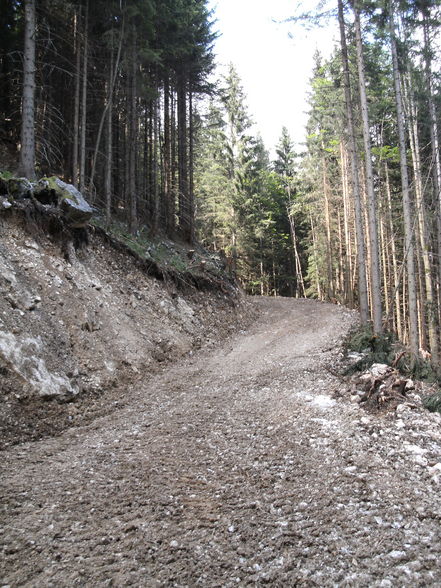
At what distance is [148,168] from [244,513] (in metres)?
18.5

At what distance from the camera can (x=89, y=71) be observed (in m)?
14.7

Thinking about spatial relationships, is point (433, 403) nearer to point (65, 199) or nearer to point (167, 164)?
point (65, 199)

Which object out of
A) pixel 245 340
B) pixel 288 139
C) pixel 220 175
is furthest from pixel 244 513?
pixel 288 139

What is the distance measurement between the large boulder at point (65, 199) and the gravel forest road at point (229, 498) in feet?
15.8

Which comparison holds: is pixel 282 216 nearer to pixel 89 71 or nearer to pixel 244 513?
pixel 89 71

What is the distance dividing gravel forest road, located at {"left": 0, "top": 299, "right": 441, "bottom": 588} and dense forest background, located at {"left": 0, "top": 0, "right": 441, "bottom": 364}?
5861 millimetres

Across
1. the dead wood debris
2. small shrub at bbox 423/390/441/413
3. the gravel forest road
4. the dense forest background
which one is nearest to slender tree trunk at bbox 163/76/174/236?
the dense forest background

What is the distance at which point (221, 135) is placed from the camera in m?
26.9

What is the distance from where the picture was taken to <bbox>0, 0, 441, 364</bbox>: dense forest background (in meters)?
10.4

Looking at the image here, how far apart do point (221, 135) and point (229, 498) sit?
2769cm

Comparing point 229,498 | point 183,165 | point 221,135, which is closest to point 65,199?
point 229,498

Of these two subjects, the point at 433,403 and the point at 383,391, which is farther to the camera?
the point at 383,391

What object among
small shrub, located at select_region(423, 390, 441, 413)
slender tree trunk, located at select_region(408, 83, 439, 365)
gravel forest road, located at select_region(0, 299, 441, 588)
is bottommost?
gravel forest road, located at select_region(0, 299, 441, 588)

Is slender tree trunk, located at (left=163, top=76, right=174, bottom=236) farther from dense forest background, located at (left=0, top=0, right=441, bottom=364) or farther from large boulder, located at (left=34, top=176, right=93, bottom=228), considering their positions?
large boulder, located at (left=34, top=176, right=93, bottom=228)
